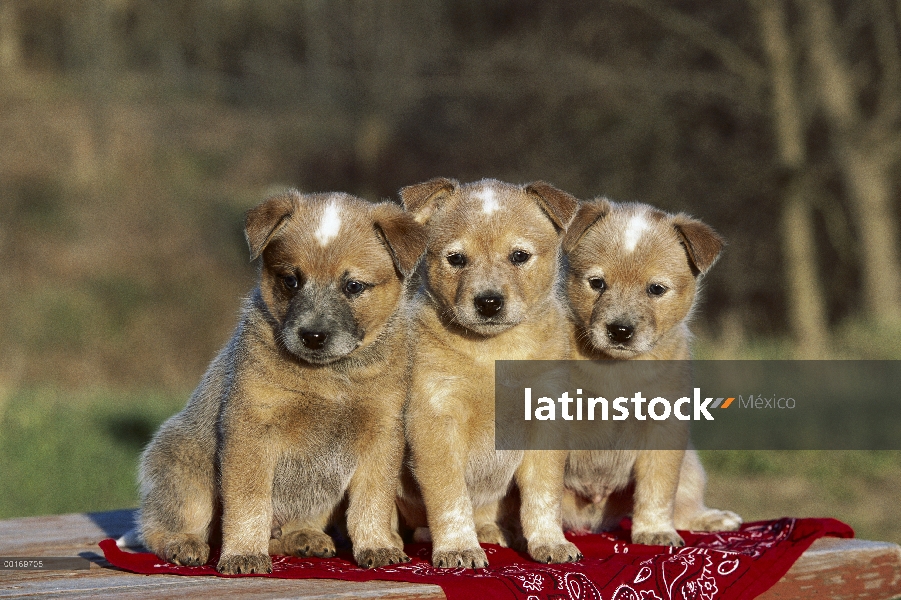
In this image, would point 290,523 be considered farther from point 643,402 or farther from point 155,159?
point 155,159

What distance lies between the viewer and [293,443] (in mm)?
3834

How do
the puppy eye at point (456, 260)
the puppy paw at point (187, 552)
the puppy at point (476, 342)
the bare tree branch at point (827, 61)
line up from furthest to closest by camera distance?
the bare tree branch at point (827, 61), the puppy eye at point (456, 260), the puppy at point (476, 342), the puppy paw at point (187, 552)

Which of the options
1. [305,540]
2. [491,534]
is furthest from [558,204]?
[305,540]

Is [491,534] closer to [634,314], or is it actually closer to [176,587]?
[634,314]

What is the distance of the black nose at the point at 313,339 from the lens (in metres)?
3.71

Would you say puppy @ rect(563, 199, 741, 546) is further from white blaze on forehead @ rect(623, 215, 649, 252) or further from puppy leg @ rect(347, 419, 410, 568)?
puppy leg @ rect(347, 419, 410, 568)

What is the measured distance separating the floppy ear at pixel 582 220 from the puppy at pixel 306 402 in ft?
2.79

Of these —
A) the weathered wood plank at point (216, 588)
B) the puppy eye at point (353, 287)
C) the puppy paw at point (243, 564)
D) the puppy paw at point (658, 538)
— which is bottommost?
the weathered wood plank at point (216, 588)

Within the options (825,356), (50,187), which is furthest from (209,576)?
(50,187)

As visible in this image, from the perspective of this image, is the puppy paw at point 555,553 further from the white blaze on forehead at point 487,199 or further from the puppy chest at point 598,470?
the white blaze on forehead at point 487,199

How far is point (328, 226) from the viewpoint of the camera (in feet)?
12.9

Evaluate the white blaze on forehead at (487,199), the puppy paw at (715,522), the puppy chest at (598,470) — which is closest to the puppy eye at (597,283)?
the white blaze on forehead at (487,199)

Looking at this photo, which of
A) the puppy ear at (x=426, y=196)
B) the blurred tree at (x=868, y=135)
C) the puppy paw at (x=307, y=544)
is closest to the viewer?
the puppy paw at (x=307, y=544)

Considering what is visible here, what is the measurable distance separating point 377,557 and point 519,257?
4.45 ft
